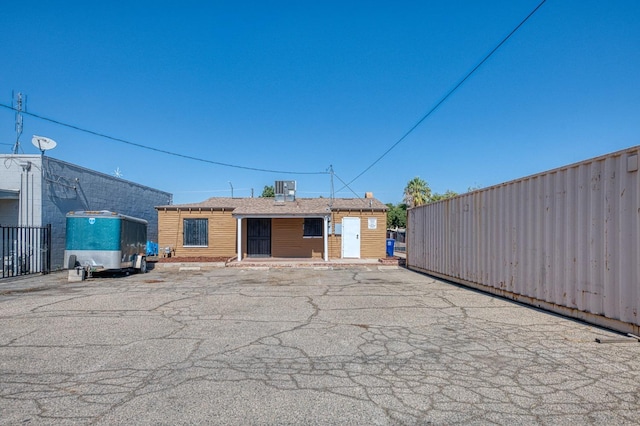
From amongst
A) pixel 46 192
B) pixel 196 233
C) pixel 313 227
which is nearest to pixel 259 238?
pixel 313 227

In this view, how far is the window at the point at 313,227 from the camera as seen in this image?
2166 cm

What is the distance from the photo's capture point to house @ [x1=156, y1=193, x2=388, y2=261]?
21.4 m

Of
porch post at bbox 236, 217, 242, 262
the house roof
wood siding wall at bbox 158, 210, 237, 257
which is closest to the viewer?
porch post at bbox 236, 217, 242, 262

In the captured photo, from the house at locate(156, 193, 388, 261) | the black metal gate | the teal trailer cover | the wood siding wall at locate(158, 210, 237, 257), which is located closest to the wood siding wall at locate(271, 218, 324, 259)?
the house at locate(156, 193, 388, 261)

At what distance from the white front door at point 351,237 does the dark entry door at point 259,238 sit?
4277 mm

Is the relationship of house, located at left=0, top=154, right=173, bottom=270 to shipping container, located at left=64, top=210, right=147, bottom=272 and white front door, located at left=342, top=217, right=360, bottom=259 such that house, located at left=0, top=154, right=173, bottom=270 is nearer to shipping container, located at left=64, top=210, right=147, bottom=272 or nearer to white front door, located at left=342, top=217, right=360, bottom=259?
shipping container, located at left=64, top=210, right=147, bottom=272

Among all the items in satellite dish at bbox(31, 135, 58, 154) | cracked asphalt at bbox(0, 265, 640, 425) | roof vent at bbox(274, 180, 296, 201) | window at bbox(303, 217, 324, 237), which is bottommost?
cracked asphalt at bbox(0, 265, 640, 425)

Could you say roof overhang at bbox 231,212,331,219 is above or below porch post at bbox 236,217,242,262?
above

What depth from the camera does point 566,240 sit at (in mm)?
7168

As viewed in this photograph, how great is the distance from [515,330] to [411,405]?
3.69 metres

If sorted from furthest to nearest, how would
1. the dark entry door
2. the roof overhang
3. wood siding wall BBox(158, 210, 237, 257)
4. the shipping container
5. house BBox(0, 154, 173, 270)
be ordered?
1. the dark entry door
2. wood siding wall BBox(158, 210, 237, 257)
3. the roof overhang
4. house BBox(0, 154, 173, 270)
5. the shipping container

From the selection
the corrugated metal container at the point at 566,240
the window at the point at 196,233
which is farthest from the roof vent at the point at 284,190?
the corrugated metal container at the point at 566,240

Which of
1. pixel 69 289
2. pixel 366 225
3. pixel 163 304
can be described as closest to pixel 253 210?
pixel 366 225

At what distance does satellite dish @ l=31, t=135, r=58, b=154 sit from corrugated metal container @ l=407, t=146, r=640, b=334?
17253mm
